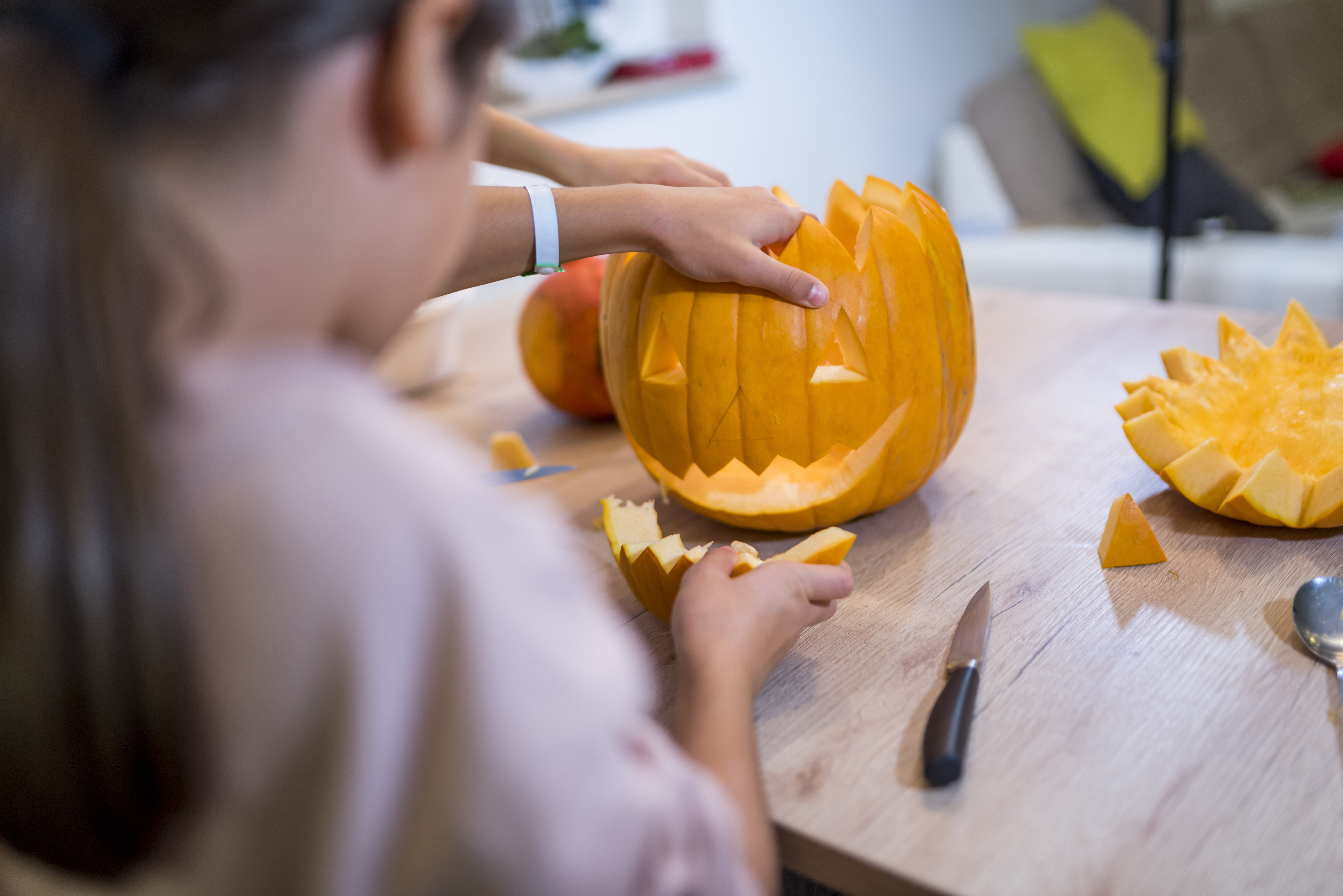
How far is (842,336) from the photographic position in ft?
2.59

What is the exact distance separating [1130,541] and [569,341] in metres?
0.63

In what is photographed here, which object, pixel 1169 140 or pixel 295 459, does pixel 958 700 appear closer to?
pixel 295 459

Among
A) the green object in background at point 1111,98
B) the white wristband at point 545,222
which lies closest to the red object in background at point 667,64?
the green object in background at point 1111,98

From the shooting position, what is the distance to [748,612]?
24.3 inches

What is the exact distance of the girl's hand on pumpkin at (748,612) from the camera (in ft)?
1.95

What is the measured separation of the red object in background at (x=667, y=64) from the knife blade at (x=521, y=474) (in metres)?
1.58

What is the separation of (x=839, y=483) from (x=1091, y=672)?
0.26 m

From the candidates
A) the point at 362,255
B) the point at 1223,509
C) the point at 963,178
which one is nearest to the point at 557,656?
the point at 362,255

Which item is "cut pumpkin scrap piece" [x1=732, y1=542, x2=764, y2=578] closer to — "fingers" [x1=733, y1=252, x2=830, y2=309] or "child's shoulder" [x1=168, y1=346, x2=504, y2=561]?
"fingers" [x1=733, y1=252, x2=830, y2=309]

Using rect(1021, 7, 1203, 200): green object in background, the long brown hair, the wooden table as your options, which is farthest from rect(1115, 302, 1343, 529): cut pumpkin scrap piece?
rect(1021, 7, 1203, 200): green object in background

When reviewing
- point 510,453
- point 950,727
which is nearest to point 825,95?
point 510,453

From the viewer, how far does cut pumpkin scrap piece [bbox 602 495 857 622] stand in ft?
2.27

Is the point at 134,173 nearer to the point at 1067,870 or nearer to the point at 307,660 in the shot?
the point at 307,660

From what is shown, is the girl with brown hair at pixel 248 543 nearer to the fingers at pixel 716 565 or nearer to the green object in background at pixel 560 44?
the fingers at pixel 716 565
